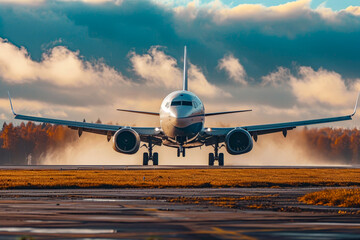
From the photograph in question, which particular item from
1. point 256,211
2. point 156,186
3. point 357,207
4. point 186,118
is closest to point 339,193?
point 357,207

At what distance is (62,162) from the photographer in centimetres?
8881

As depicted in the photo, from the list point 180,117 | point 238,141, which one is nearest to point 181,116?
point 180,117

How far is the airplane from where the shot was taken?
55.6m

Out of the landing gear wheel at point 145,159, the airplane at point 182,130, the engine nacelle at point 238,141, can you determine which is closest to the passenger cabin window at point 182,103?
the airplane at point 182,130

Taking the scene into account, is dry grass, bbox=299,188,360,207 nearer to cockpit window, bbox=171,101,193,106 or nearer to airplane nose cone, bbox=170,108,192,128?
airplane nose cone, bbox=170,108,192,128

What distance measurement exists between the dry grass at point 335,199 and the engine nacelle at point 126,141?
3428cm

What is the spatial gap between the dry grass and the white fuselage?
32.0 metres

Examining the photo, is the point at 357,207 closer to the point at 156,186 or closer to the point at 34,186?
the point at 156,186

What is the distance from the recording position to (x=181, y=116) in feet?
179

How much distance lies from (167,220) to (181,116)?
38.9 metres

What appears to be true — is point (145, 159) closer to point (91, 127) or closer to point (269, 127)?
point (91, 127)

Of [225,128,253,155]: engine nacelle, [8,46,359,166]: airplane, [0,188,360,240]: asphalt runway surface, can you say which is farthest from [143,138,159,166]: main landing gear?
[0,188,360,240]: asphalt runway surface

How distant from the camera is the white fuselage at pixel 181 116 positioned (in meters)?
54.9

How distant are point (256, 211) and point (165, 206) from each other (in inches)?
110
